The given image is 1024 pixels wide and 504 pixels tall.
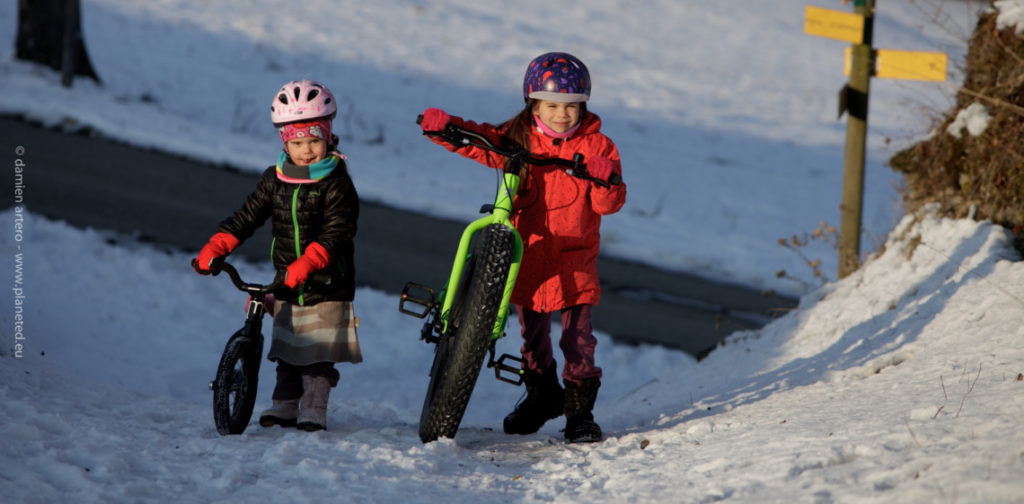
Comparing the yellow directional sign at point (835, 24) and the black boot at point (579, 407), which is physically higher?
the yellow directional sign at point (835, 24)

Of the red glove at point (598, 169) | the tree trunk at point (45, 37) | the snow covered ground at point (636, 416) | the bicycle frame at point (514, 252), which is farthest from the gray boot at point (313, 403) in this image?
the tree trunk at point (45, 37)

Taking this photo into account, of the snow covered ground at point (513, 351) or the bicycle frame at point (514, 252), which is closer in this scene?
the snow covered ground at point (513, 351)

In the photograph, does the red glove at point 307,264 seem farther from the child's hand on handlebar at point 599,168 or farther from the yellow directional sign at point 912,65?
the yellow directional sign at point 912,65

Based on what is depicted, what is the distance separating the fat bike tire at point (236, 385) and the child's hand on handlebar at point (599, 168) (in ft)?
6.44

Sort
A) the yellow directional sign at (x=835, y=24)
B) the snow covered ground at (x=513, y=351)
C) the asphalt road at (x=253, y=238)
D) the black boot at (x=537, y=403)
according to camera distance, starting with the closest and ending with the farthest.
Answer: the snow covered ground at (x=513, y=351) < the black boot at (x=537, y=403) < the yellow directional sign at (x=835, y=24) < the asphalt road at (x=253, y=238)

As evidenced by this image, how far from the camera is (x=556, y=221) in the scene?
471 centimetres

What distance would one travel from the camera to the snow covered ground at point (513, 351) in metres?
3.67

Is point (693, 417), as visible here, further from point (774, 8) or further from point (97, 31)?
point (774, 8)

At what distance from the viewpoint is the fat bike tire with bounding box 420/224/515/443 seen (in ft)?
13.9

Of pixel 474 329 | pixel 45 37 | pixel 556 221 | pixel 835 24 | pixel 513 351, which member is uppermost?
pixel 45 37

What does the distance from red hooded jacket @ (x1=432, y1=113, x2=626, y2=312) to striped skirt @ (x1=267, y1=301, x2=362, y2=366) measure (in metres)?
1.02

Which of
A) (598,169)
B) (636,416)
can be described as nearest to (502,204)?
(598,169)

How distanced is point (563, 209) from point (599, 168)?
19.9 inches

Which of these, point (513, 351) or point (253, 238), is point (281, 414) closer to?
point (513, 351)
